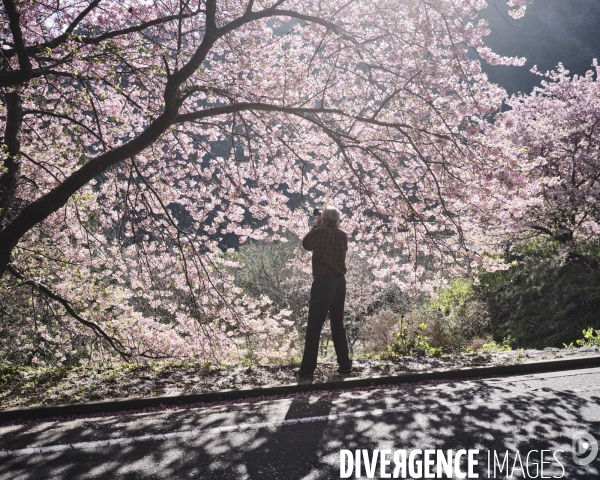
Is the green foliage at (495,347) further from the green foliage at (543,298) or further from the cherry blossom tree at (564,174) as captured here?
the cherry blossom tree at (564,174)

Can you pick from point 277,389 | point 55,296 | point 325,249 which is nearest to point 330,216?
point 325,249

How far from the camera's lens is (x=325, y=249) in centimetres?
591

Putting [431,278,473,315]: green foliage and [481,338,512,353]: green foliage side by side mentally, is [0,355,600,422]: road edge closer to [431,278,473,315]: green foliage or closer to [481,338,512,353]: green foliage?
[481,338,512,353]: green foliage

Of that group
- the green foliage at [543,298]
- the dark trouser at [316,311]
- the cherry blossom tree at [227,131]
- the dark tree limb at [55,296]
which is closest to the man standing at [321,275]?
the dark trouser at [316,311]

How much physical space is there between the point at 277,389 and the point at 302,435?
153 centimetres

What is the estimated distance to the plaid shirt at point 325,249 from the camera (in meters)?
5.91

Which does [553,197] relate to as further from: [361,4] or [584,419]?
[584,419]

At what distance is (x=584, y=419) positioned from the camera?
4297 mm

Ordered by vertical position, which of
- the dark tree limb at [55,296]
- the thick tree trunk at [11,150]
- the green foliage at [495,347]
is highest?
the thick tree trunk at [11,150]

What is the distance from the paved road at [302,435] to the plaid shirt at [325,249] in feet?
4.96

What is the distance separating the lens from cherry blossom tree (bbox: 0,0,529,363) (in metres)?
6.05

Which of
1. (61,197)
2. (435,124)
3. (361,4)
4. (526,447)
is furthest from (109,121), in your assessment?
(526,447)

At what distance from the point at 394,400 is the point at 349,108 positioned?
17.4 ft

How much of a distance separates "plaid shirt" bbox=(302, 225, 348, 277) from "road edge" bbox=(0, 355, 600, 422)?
1355 mm
